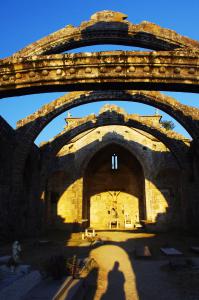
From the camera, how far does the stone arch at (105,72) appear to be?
509 cm

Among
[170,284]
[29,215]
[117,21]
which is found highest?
[117,21]

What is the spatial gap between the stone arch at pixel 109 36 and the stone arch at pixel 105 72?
4.95 m

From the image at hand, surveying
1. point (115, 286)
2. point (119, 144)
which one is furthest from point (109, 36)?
point (119, 144)

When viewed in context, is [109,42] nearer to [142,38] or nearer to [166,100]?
[142,38]

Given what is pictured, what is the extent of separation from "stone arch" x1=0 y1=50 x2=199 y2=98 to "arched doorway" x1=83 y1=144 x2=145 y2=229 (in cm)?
2079

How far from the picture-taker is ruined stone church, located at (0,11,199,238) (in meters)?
5.16

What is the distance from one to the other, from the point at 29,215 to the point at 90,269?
969 cm

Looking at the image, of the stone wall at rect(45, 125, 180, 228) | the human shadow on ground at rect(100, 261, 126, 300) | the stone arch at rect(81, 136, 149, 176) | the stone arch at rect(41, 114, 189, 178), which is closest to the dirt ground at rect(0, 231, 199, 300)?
the human shadow on ground at rect(100, 261, 126, 300)

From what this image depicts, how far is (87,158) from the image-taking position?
2388cm

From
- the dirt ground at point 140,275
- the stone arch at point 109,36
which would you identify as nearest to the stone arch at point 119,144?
the dirt ground at point 140,275

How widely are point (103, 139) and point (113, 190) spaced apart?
233 inches

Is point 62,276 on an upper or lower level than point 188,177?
lower

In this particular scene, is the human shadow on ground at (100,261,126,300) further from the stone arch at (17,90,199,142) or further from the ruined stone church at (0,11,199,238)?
the stone arch at (17,90,199,142)

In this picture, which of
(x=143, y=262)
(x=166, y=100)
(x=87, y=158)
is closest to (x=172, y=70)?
(x=143, y=262)
